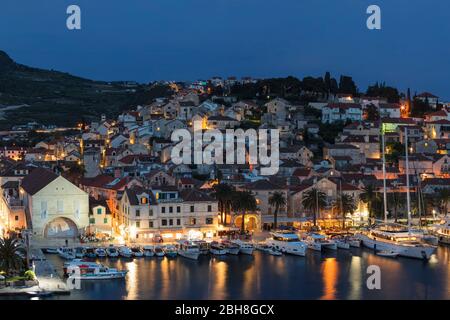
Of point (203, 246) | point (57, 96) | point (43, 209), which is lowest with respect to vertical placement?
point (203, 246)

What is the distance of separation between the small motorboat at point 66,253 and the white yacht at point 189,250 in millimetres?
5354

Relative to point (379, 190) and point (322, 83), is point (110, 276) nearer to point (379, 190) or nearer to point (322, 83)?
point (379, 190)

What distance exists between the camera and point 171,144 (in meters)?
60.6

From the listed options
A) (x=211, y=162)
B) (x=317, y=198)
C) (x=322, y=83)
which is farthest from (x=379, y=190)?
(x=322, y=83)

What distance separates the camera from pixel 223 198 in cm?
4206

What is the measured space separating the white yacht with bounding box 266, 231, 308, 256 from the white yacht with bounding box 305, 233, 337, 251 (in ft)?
1.47

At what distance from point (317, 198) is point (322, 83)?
4273 cm

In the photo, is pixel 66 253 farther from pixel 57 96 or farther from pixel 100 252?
pixel 57 96

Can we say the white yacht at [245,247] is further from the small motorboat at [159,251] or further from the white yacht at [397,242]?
the white yacht at [397,242]

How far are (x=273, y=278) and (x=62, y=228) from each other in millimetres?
13926

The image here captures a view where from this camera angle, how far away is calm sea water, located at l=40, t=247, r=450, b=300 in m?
28.0

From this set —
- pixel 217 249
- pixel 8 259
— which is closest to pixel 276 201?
pixel 217 249

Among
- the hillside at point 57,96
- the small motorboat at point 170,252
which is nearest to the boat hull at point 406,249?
the small motorboat at point 170,252

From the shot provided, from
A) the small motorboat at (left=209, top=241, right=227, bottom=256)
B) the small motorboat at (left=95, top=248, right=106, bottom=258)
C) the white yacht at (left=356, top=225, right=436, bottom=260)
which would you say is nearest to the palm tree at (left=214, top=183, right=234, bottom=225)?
the small motorboat at (left=209, top=241, right=227, bottom=256)
